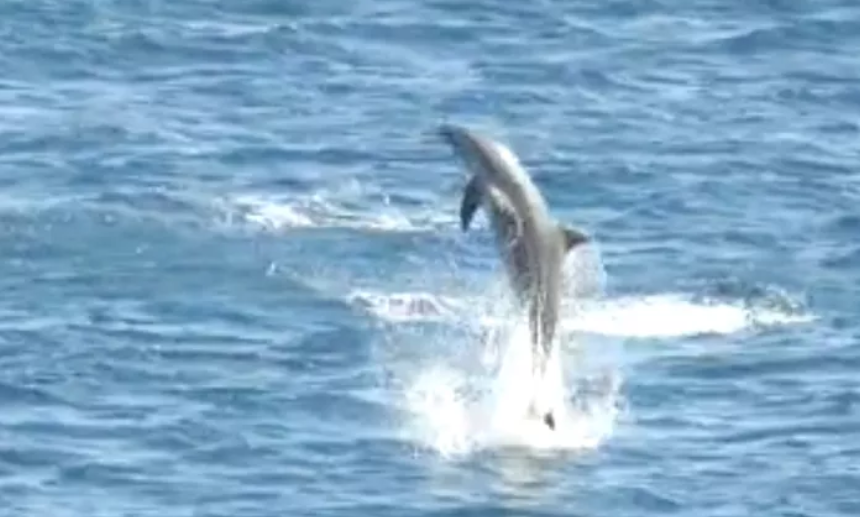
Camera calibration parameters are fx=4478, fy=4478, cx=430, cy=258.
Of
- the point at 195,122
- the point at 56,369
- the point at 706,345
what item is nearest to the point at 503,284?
the point at 706,345

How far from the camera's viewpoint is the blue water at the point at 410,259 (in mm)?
37062

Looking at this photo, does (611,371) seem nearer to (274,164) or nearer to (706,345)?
(706,345)

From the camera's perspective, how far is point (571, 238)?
36812mm

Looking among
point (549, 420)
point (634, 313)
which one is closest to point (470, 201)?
point (549, 420)

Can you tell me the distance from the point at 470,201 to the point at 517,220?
0.42m

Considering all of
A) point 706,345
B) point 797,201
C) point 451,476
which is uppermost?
A: point 797,201

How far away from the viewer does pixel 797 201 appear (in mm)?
46906

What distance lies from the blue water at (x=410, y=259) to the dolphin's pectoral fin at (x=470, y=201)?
2.00 m

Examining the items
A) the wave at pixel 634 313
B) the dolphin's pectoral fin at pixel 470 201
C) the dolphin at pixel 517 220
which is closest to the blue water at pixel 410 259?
the wave at pixel 634 313

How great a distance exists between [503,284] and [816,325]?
2992mm

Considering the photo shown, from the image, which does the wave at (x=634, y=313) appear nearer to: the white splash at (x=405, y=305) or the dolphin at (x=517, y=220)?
the white splash at (x=405, y=305)

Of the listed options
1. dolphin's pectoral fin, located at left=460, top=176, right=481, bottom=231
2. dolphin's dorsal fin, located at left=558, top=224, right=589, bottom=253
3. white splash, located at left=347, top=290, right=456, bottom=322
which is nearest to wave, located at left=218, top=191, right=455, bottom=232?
white splash, located at left=347, top=290, right=456, bottom=322

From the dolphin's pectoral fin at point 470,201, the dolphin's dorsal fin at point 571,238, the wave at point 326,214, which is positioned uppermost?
the wave at point 326,214

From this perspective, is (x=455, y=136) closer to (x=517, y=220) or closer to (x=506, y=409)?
(x=517, y=220)
